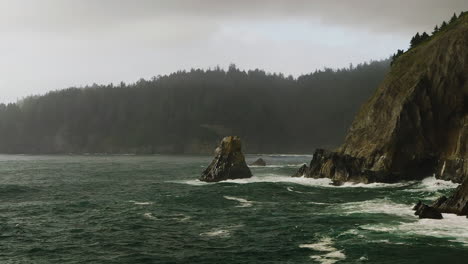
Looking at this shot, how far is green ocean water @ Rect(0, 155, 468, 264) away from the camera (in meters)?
34.1

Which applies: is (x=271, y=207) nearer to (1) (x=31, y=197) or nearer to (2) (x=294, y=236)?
(2) (x=294, y=236)

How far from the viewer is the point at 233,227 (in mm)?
43938

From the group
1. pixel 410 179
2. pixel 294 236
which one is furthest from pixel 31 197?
pixel 410 179

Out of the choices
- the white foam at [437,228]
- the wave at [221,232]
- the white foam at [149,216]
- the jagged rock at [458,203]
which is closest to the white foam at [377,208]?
the jagged rock at [458,203]

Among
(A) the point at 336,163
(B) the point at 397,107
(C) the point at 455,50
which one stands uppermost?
(C) the point at 455,50

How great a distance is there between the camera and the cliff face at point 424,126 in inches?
2918

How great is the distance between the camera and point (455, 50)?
77000mm

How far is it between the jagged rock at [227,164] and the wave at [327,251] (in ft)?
166

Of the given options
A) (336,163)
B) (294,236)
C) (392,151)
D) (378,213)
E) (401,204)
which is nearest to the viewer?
(294,236)

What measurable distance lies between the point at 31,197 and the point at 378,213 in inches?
1835

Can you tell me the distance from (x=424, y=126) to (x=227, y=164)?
33.4 m

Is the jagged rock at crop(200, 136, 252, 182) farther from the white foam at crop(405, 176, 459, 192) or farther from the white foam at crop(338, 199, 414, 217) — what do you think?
the white foam at crop(338, 199, 414, 217)

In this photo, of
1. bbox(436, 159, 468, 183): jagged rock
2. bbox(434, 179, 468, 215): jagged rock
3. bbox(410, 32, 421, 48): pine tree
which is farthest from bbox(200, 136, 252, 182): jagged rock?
bbox(434, 179, 468, 215): jagged rock

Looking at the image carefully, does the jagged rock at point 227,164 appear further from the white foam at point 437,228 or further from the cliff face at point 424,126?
the white foam at point 437,228
